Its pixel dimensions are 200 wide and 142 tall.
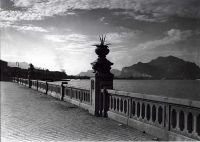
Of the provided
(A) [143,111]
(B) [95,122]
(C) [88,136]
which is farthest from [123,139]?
(B) [95,122]

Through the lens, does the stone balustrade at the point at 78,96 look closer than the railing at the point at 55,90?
Yes

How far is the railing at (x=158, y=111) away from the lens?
18.7 ft

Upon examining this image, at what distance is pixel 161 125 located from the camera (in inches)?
265

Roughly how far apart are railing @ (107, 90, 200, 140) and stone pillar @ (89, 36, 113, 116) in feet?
2.63

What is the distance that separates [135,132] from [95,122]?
194 centimetres

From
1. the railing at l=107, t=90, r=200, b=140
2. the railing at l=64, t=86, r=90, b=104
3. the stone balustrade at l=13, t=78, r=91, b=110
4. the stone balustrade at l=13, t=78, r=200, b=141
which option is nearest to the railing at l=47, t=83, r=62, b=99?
the stone balustrade at l=13, t=78, r=91, b=110

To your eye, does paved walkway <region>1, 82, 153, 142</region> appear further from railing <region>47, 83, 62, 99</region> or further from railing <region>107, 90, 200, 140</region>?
railing <region>47, 83, 62, 99</region>

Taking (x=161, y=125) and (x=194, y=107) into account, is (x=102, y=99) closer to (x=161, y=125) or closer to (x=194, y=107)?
(x=161, y=125)

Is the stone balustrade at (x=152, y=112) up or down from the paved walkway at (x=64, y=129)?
up

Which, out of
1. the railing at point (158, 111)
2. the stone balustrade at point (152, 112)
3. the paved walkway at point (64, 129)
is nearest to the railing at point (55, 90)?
the stone balustrade at point (152, 112)

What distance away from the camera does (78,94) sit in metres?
13.9

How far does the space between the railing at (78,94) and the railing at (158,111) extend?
8.72ft

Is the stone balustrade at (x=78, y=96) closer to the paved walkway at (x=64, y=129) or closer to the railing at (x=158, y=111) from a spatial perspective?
the paved walkway at (x=64, y=129)

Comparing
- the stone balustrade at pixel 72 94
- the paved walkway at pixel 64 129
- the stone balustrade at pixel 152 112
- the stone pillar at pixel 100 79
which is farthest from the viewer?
the stone balustrade at pixel 72 94
